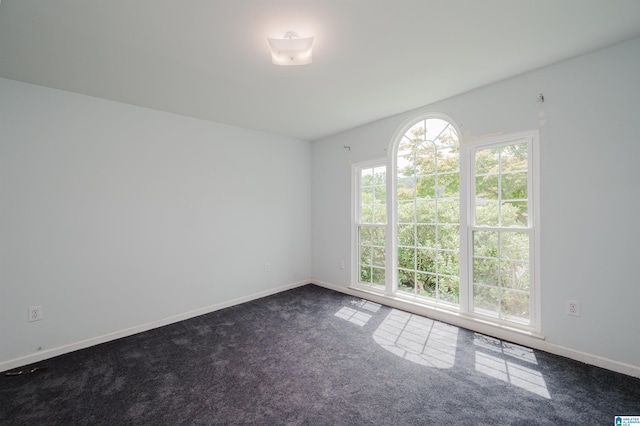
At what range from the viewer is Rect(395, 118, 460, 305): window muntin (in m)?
3.19

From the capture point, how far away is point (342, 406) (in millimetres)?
1811

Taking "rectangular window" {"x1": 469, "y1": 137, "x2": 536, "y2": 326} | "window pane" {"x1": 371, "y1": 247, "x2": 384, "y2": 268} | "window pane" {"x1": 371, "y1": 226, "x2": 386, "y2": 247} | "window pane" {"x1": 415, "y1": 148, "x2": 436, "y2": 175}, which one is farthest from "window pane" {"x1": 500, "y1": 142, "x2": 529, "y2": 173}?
"window pane" {"x1": 371, "y1": 247, "x2": 384, "y2": 268}

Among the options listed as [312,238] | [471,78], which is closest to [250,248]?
[312,238]

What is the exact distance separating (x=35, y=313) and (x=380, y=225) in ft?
12.6

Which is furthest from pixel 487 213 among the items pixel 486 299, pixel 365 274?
pixel 365 274

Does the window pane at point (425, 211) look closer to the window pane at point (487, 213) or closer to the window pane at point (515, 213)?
the window pane at point (487, 213)

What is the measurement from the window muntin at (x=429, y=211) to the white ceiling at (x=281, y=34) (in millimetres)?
612

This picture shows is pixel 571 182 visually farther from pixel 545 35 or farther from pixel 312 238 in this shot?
pixel 312 238

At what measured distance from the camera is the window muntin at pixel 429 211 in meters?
3.19

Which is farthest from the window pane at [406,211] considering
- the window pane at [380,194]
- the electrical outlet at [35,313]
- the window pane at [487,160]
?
the electrical outlet at [35,313]

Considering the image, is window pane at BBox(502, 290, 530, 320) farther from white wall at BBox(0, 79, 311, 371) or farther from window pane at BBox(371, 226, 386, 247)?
white wall at BBox(0, 79, 311, 371)

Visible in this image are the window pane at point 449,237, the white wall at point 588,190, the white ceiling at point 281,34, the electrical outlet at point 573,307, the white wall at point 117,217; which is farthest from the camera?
the window pane at point 449,237

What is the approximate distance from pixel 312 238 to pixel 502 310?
2945 mm

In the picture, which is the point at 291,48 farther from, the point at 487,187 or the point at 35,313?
the point at 35,313
